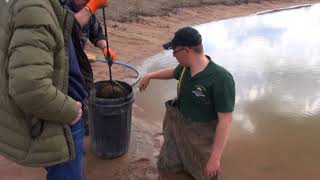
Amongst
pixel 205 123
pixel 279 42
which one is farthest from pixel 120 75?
pixel 279 42

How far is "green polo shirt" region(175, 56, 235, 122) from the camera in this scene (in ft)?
10.1

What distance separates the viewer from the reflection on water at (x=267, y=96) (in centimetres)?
434

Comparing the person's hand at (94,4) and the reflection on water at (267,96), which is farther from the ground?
the person's hand at (94,4)

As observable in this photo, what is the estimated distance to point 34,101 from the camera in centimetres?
194

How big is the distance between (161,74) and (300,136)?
7.22 ft

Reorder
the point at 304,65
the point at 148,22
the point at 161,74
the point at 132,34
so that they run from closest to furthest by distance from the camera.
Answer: the point at 161,74, the point at 304,65, the point at 132,34, the point at 148,22

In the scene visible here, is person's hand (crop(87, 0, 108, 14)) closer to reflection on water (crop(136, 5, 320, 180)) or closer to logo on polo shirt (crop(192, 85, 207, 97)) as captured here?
logo on polo shirt (crop(192, 85, 207, 97))

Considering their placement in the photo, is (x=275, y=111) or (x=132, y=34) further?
(x=132, y=34)

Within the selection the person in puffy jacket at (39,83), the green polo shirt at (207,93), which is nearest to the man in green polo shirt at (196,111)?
the green polo shirt at (207,93)

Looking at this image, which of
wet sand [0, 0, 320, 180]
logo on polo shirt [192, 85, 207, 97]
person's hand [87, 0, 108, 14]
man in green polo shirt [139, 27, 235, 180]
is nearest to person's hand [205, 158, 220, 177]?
man in green polo shirt [139, 27, 235, 180]

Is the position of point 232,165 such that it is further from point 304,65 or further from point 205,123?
point 304,65

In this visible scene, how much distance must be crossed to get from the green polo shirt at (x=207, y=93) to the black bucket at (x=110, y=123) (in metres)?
0.53

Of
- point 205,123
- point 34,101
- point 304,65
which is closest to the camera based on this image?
point 34,101

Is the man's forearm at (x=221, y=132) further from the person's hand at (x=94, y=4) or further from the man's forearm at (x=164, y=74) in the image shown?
the person's hand at (x=94, y=4)
